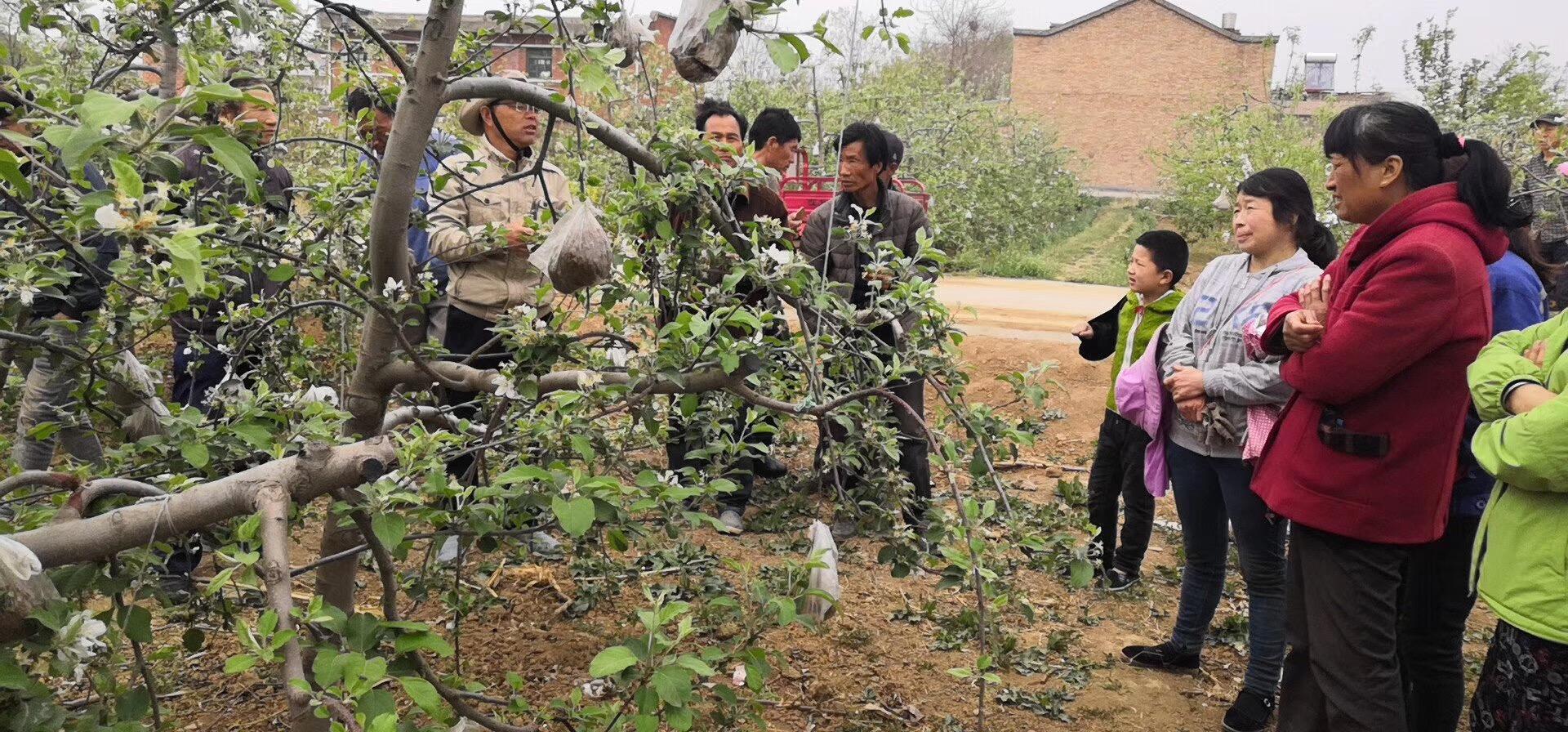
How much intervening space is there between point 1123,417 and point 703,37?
2.78 m

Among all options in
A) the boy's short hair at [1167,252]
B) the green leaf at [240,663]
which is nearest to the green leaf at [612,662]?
the green leaf at [240,663]

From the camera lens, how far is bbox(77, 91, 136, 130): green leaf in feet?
3.15

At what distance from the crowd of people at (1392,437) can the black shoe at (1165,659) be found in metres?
0.37

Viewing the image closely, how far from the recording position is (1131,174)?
3023 cm

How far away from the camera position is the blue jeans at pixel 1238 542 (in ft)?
9.84

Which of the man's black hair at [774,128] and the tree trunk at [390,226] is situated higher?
the man's black hair at [774,128]

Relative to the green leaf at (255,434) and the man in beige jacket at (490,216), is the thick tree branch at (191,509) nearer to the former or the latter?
the green leaf at (255,434)

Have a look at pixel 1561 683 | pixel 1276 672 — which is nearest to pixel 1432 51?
pixel 1276 672

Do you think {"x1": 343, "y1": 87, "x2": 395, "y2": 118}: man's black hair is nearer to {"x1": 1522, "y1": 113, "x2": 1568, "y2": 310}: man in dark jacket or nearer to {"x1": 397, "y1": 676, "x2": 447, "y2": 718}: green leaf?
{"x1": 397, "y1": 676, "x2": 447, "y2": 718}: green leaf

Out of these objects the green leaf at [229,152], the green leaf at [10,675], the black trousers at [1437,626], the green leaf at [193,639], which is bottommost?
the black trousers at [1437,626]

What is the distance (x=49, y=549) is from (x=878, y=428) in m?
1.33

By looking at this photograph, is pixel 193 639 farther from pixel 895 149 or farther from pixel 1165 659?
pixel 895 149

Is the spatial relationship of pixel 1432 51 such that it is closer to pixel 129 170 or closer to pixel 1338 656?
pixel 1338 656

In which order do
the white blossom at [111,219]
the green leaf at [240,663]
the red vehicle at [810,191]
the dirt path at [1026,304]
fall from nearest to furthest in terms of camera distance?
the white blossom at [111,219], the green leaf at [240,663], the red vehicle at [810,191], the dirt path at [1026,304]
